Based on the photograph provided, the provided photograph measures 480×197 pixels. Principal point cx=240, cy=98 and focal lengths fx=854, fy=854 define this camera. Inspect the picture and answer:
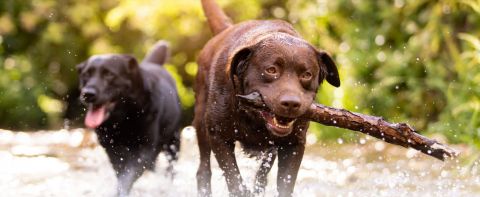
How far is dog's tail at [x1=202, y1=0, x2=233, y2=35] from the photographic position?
5.95 meters

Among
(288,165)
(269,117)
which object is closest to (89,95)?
(288,165)

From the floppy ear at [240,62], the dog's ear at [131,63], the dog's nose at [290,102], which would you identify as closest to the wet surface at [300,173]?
the floppy ear at [240,62]

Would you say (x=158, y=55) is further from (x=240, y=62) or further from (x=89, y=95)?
(x=240, y=62)

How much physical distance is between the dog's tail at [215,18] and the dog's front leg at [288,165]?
1.52 metres

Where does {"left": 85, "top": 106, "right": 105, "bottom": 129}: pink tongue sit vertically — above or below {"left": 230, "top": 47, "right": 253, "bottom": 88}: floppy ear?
below

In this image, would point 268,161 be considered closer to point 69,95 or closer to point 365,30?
point 365,30

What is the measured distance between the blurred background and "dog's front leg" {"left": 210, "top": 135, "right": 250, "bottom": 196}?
2298 millimetres

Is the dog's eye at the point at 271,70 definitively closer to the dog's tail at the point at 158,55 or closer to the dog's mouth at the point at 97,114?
the dog's mouth at the point at 97,114

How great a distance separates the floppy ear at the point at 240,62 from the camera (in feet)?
13.9

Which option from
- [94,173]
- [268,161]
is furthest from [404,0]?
[268,161]

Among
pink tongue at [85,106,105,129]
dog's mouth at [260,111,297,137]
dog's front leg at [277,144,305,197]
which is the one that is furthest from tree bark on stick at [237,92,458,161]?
pink tongue at [85,106,105,129]

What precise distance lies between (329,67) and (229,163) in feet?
2.61

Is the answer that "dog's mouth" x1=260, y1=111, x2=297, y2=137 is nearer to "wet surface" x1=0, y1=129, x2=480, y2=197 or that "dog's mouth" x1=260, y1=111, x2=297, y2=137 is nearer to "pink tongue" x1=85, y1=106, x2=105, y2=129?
"wet surface" x1=0, y1=129, x2=480, y2=197

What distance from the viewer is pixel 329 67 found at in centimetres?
440
